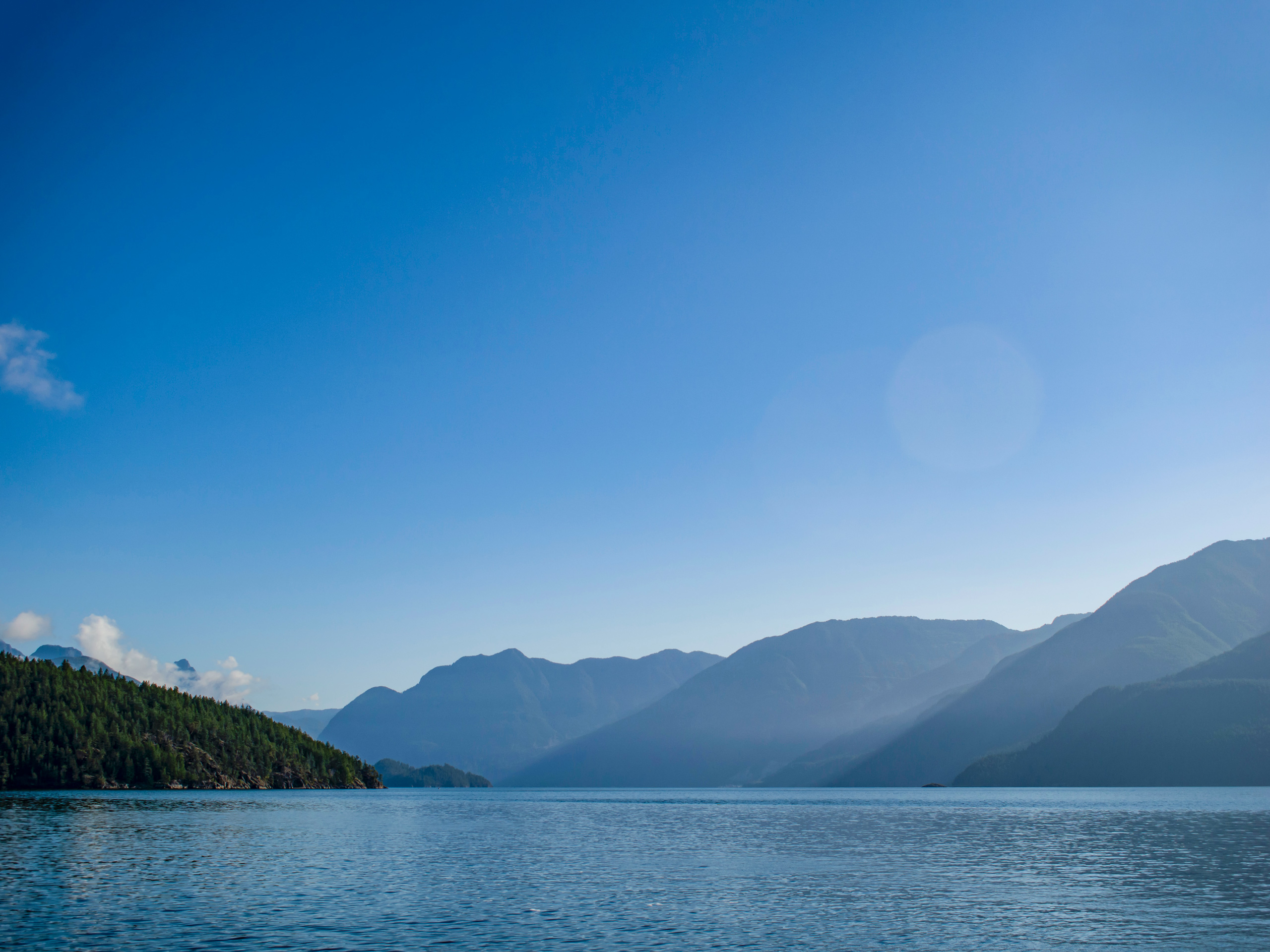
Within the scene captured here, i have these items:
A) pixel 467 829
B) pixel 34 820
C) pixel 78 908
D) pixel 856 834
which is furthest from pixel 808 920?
pixel 34 820

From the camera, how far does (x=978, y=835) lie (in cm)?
12156

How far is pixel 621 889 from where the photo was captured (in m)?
63.7

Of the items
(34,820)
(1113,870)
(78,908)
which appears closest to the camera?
(78,908)

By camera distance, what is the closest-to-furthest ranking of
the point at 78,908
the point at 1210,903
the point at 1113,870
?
the point at 78,908, the point at 1210,903, the point at 1113,870

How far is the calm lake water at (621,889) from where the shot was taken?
45.5 meters

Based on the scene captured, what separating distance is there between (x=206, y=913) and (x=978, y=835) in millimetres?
108634

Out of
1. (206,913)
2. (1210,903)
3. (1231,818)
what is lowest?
(1231,818)

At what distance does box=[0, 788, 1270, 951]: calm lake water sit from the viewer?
45.5m

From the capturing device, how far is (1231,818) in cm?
14700

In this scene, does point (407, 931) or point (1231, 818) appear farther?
point (1231, 818)

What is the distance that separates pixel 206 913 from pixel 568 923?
22.9 meters

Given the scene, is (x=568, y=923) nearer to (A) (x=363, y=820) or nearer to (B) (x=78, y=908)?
(B) (x=78, y=908)

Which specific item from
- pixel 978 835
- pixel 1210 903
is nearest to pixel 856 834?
pixel 978 835

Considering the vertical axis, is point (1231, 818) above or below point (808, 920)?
below
